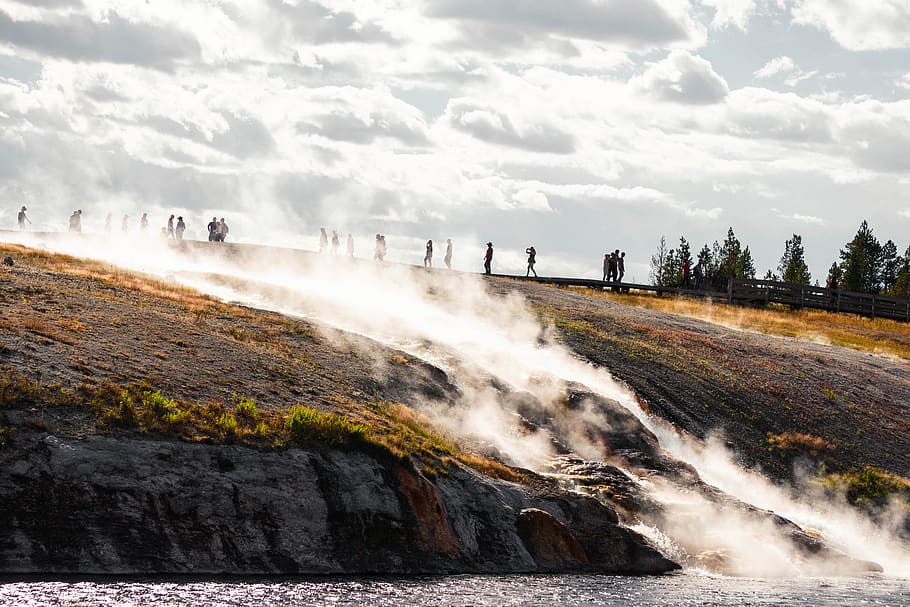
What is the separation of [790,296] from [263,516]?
5451 cm

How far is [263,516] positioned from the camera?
18250 millimetres

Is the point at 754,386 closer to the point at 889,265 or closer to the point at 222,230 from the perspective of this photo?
the point at 222,230

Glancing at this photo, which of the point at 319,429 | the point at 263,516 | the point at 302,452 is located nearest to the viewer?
the point at 263,516

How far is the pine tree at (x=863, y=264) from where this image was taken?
118938 mm

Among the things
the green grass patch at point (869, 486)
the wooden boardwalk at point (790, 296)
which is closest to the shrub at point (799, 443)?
the green grass patch at point (869, 486)

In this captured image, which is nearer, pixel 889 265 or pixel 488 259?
pixel 488 259

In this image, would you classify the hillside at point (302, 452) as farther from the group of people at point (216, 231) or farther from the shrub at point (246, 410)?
the group of people at point (216, 231)

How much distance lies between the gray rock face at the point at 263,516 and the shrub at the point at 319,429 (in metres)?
0.44

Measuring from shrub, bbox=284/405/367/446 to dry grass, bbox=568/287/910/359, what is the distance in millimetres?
36062

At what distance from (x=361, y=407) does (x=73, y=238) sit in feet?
125

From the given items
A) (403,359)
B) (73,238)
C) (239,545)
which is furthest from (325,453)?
(73,238)

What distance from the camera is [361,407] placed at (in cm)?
2394

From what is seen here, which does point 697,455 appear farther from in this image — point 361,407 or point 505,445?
point 361,407

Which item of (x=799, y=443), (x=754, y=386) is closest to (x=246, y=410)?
(x=799, y=443)
